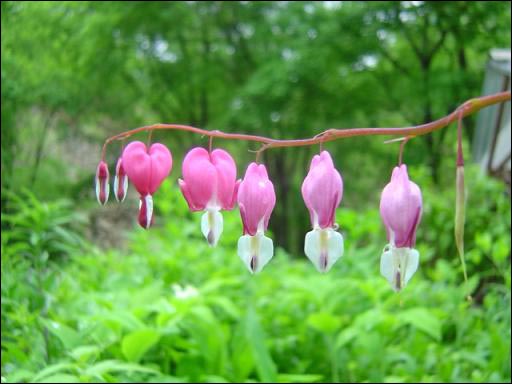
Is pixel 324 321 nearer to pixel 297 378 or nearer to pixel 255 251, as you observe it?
pixel 297 378

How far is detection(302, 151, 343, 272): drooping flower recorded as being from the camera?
30.5 inches

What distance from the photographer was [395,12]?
2.83 metres

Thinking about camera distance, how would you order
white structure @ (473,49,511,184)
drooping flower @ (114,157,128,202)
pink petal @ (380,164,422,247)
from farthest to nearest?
white structure @ (473,49,511,184) < drooping flower @ (114,157,128,202) < pink petal @ (380,164,422,247)

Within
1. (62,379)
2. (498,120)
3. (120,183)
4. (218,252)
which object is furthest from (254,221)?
(218,252)

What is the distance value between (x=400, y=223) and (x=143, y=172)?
0.39 m

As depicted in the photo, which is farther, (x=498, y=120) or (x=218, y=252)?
(x=218, y=252)

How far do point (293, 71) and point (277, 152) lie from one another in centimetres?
334

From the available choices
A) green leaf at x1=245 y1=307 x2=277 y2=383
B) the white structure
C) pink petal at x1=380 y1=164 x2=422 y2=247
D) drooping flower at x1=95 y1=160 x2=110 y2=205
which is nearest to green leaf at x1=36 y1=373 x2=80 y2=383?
green leaf at x1=245 y1=307 x2=277 y2=383

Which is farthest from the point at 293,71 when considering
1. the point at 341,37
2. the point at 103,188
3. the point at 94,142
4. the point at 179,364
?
the point at 103,188

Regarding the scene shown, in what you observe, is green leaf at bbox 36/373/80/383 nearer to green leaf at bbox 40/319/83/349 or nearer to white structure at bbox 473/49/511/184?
green leaf at bbox 40/319/83/349

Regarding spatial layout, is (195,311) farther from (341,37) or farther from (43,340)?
(341,37)

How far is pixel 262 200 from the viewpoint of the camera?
82 centimetres

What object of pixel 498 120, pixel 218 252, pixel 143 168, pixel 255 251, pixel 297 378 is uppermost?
pixel 498 120

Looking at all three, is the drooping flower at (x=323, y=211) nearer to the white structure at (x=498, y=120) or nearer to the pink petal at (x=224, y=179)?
the pink petal at (x=224, y=179)
